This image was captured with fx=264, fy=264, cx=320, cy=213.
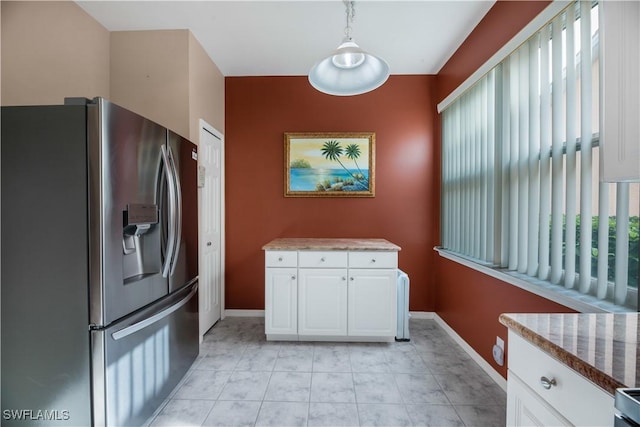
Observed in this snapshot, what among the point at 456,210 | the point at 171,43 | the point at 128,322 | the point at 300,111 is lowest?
the point at 128,322

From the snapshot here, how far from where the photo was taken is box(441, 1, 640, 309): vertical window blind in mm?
1129

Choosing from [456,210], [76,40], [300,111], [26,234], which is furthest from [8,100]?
[456,210]

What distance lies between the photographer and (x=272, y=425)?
1.51 meters

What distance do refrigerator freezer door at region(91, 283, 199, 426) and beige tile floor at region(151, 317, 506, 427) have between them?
0.23 m

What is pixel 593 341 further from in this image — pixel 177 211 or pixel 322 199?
pixel 322 199

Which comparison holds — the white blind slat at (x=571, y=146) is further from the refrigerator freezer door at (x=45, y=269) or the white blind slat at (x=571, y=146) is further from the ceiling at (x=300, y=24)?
the refrigerator freezer door at (x=45, y=269)

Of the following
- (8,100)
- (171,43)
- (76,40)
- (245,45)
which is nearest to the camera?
(8,100)

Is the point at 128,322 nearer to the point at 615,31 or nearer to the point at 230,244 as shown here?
the point at 230,244

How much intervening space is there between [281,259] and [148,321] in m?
1.13

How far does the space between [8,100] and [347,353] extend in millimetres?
2983

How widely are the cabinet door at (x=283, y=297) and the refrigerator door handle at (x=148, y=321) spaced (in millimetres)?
707

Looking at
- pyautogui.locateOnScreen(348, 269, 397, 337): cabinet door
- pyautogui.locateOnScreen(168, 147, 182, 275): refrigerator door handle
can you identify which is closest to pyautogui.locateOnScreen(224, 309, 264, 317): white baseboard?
pyautogui.locateOnScreen(348, 269, 397, 337): cabinet door

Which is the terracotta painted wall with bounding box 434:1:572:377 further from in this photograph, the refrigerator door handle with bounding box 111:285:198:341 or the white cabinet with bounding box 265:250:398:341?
the refrigerator door handle with bounding box 111:285:198:341

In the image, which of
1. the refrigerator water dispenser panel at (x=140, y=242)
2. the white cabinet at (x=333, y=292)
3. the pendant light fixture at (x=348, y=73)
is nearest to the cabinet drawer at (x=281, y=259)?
the white cabinet at (x=333, y=292)
